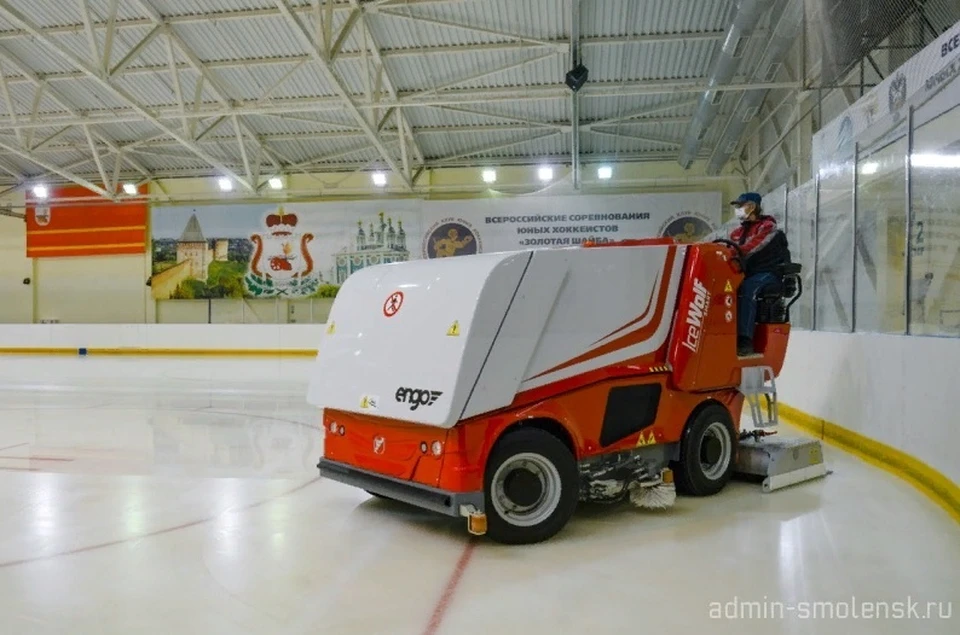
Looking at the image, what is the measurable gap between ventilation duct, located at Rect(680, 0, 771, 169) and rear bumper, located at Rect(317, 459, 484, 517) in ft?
24.5

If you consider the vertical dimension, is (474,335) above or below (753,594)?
above

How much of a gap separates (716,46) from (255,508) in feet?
34.9

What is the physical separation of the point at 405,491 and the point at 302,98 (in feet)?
37.9

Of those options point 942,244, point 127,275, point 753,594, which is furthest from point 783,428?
point 127,275

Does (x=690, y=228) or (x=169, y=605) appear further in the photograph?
(x=690, y=228)

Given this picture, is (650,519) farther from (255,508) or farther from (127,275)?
(127,275)

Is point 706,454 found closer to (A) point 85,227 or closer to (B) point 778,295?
(B) point 778,295

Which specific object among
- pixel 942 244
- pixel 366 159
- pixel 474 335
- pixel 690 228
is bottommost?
pixel 474 335

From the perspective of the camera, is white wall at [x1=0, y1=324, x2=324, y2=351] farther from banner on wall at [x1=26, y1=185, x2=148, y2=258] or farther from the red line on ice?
the red line on ice

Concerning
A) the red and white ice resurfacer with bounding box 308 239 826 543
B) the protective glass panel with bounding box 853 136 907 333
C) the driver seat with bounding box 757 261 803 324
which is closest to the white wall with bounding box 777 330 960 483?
the protective glass panel with bounding box 853 136 907 333

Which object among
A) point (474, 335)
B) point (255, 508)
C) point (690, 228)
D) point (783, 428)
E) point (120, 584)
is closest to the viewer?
point (120, 584)

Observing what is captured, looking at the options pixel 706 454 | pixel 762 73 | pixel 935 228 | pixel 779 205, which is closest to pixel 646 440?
pixel 706 454

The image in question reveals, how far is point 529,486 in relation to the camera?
312 cm

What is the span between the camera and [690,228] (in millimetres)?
14883
